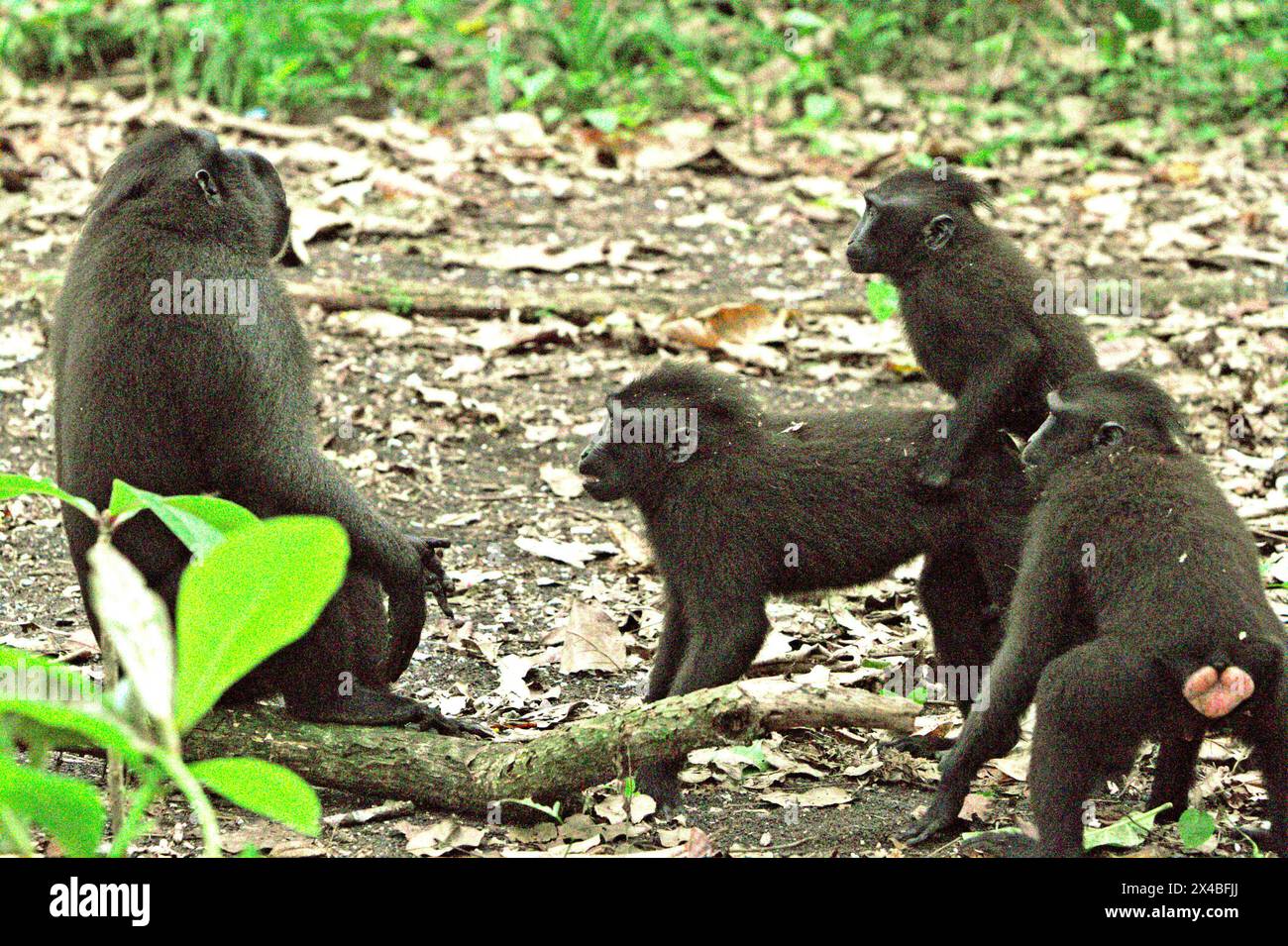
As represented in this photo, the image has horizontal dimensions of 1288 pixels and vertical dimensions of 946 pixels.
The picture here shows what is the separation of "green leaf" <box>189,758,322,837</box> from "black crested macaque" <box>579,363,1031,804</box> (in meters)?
2.97

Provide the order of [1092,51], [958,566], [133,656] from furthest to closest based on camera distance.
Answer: [1092,51], [958,566], [133,656]

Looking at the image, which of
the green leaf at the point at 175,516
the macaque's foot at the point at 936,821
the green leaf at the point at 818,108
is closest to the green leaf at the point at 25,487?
the green leaf at the point at 175,516

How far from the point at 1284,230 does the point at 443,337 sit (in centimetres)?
530

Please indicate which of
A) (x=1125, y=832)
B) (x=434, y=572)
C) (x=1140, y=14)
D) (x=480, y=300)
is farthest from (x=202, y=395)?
(x=1140, y=14)

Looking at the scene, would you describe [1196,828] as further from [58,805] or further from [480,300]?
[480,300]

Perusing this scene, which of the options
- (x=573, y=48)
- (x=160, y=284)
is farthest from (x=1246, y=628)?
(x=573, y=48)

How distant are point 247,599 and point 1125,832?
293 cm

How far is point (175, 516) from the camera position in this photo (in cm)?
250

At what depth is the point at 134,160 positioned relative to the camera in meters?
4.91

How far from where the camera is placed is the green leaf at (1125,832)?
400cm

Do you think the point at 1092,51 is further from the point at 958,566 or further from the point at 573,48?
the point at 958,566

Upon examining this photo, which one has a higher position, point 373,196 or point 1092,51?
point 1092,51

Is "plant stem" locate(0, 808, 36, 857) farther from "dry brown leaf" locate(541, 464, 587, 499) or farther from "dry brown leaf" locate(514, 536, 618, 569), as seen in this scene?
"dry brown leaf" locate(541, 464, 587, 499)

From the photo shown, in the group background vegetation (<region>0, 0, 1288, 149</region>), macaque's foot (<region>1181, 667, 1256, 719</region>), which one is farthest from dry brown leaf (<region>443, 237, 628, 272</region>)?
macaque's foot (<region>1181, 667, 1256, 719</region>)
